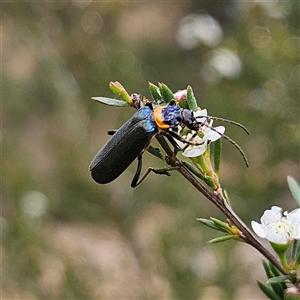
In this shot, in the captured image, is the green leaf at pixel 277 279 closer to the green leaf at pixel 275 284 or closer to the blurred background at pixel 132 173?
the green leaf at pixel 275 284

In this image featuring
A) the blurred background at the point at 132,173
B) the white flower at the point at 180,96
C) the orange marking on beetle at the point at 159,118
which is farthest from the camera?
the blurred background at the point at 132,173

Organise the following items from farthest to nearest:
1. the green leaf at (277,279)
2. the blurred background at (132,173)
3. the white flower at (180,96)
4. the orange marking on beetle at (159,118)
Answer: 1. the blurred background at (132,173)
2. the orange marking on beetle at (159,118)
3. the white flower at (180,96)
4. the green leaf at (277,279)

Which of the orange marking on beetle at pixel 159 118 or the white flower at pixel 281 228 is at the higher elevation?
the orange marking on beetle at pixel 159 118

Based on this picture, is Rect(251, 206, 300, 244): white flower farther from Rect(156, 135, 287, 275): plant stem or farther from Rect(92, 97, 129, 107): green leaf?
Rect(92, 97, 129, 107): green leaf

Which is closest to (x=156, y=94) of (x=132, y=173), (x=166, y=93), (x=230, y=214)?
(x=166, y=93)

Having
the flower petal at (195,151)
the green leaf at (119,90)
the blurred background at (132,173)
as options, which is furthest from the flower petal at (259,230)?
the blurred background at (132,173)

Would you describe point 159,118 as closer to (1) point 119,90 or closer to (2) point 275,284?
(1) point 119,90

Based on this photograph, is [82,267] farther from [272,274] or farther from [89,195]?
[272,274]

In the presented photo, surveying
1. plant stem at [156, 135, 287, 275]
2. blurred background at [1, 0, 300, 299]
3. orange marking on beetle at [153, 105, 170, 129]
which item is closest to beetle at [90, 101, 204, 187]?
orange marking on beetle at [153, 105, 170, 129]
